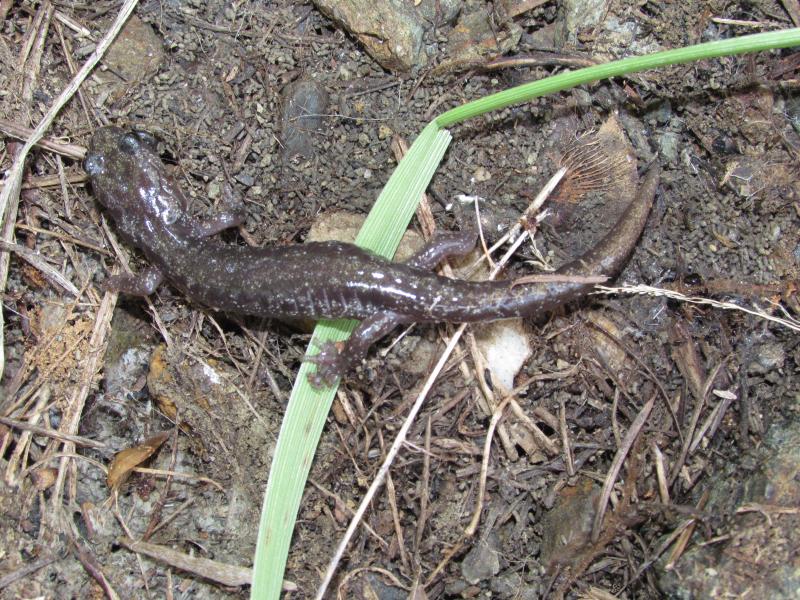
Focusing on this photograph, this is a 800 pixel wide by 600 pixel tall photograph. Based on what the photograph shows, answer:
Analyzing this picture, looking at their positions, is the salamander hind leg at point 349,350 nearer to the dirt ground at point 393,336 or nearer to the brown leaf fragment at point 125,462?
the dirt ground at point 393,336

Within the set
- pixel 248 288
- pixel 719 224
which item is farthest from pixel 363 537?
pixel 719 224

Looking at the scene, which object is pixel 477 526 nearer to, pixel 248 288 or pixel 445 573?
pixel 445 573

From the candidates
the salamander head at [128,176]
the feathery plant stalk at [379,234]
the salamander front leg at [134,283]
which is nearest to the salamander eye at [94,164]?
the salamander head at [128,176]

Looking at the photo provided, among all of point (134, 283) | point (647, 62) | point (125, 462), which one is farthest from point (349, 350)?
point (647, 62)

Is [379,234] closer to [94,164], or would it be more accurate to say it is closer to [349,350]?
[349,350]

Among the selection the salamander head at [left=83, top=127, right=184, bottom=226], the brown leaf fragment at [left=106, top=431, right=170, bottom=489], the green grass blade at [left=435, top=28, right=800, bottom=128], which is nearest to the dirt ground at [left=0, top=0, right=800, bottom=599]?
the brown leaf fragment at [left=106, top=431, right=170, bottom=489]

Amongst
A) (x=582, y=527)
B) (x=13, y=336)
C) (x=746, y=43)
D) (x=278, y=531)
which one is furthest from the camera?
(x=13, y=336)

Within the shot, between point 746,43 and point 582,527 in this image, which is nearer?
point 746,43

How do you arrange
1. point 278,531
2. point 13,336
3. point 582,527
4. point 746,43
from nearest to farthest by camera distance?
point 746,43, point 278,531, point 582,527, point 13,336

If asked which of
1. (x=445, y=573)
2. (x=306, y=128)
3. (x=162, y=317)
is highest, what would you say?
(x=306, y=128)
